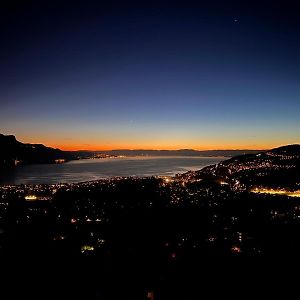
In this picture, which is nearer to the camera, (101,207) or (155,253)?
(155,253)

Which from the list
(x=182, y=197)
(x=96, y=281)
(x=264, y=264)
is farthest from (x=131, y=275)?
(x=182, y=197)

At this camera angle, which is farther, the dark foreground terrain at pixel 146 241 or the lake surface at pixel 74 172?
the lake surface at pixel 74 172

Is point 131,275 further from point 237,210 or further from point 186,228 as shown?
point 237,210

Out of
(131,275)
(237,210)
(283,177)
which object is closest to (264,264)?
(131,275)

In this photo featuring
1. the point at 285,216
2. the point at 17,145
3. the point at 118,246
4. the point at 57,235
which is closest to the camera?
the point at 118,246

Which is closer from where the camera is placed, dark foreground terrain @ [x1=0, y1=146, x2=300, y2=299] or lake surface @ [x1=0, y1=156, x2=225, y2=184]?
dark foreground terrain @ [x1=0, y1=146, x2=300, y2=299]

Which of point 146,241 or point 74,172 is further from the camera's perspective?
point 74,172

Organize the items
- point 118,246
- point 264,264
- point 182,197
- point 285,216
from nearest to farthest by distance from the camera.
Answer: point 264,264 → point 118,246 → point 285,216 → point 182,197

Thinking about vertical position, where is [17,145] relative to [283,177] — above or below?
above

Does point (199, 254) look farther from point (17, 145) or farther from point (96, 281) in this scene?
point (17, 145)
